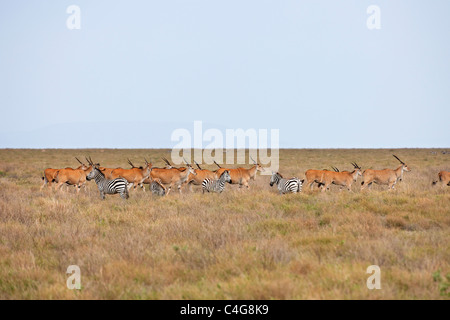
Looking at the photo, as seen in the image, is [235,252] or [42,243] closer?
[235,252]

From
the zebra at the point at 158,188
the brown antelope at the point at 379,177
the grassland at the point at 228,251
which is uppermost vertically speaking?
the brown antelope at the point at 379,177

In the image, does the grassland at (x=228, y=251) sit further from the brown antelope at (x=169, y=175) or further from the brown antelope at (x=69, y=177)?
the brown antelope at (x=169, y=175)

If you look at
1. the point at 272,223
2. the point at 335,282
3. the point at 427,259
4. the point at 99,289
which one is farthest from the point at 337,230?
the point at 99,289

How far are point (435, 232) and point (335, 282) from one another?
4717 mm

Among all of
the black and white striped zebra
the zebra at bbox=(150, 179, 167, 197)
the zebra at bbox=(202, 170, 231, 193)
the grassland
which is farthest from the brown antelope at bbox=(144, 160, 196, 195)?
the grassland

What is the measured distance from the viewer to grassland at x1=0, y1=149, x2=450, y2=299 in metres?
6.34

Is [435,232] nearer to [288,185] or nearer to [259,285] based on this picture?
[259,285]

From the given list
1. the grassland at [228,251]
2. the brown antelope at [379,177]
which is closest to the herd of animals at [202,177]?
the brown antelope at [379,177]

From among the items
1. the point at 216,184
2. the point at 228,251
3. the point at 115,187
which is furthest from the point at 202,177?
the point at 228,251

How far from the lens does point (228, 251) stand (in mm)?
8328

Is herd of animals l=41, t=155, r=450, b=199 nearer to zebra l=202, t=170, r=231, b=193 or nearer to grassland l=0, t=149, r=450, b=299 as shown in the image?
zebra l=202, t=170, r=231, b=193

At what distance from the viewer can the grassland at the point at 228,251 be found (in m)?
6.34
